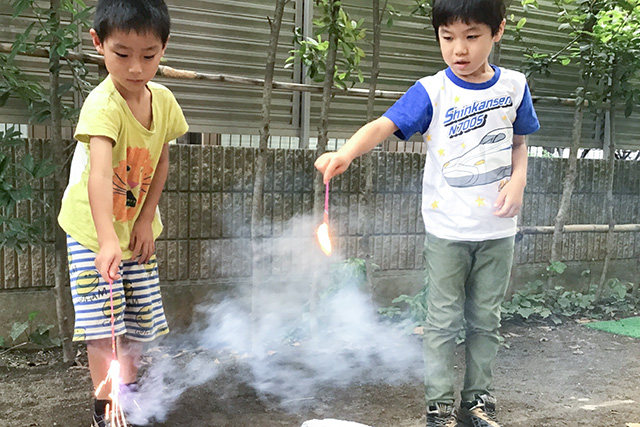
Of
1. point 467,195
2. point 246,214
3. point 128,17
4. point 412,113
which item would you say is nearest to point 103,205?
point 128,17

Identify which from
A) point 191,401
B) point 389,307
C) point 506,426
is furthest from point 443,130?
point 389,307

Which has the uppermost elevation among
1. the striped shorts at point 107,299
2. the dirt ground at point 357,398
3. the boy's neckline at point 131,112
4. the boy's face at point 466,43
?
the boy's face at point 466,43

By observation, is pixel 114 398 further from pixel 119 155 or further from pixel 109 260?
pixel 119 155

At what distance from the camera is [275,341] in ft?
12.7

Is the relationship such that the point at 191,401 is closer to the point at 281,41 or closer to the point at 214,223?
the point at 214,223

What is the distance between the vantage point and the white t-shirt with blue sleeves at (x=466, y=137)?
7.91ft

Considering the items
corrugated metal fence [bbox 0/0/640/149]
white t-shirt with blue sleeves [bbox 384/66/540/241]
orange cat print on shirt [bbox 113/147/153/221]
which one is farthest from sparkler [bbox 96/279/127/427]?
corrugated metal fence [bbox 0/0/640/149]

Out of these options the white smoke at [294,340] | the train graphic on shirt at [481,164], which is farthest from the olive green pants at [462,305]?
the white smoke at [294,340]

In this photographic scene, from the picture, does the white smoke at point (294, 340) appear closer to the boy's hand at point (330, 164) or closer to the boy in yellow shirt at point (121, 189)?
the boy in yellow shirt at point (121, 189)

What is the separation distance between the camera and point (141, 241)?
8.23 feet

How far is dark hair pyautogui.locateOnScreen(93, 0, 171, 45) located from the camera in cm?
210

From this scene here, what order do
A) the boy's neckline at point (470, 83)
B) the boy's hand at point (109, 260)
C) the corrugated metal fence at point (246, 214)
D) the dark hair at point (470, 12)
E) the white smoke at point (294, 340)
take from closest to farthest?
the boy's hand at point (109, 260), the dark hair at point (470, 12), the boy's neckline at point (470, 83), the white smoke at point (294, 340), the corrugated metal fence at point (246, 214)

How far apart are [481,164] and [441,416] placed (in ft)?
3.55

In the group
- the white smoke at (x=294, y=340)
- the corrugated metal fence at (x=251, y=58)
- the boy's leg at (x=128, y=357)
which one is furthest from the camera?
the corrugated metal fence at (x=251, y=58)
